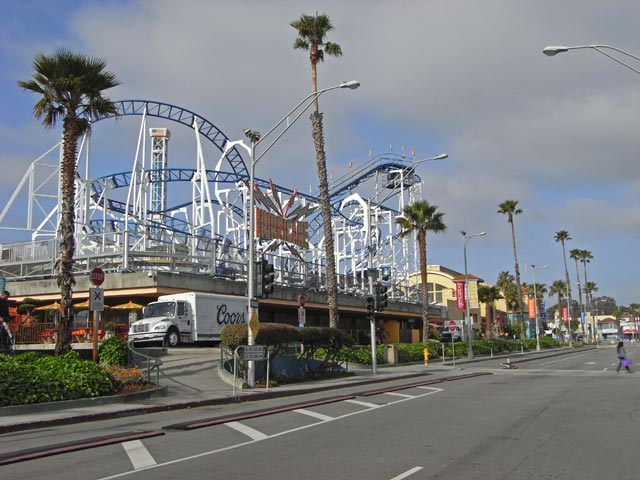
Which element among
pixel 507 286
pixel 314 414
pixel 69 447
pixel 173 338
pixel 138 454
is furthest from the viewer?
pixel 507 286

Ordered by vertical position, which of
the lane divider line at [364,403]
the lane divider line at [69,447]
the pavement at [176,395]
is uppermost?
the pavement at [176,395]

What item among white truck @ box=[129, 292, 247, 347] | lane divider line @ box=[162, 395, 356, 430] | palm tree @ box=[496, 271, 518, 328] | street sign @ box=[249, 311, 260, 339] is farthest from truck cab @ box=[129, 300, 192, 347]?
palm tree @ box=[496, 271, 518, 328]

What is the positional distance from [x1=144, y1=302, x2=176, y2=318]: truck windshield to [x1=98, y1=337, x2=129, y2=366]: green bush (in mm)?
10068

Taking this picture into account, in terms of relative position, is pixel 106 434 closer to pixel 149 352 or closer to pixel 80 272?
pixel 149 352

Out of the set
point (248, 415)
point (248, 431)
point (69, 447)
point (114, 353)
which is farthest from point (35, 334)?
point (69, 447)

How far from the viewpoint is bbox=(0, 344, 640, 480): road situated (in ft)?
25.4

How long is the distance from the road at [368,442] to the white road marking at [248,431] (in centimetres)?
2

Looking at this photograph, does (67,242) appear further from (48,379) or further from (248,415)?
(248,415)

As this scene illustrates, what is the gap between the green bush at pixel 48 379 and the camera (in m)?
13.5

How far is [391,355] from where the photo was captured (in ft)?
114

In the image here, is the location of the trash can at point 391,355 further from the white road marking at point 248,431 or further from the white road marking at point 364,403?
the white road marking at point 248,431

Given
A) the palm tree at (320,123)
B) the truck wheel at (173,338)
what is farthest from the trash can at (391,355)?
the truck wheel at (173,338)

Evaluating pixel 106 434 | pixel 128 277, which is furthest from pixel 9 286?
pixel 106 434

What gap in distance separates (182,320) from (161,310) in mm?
1119
